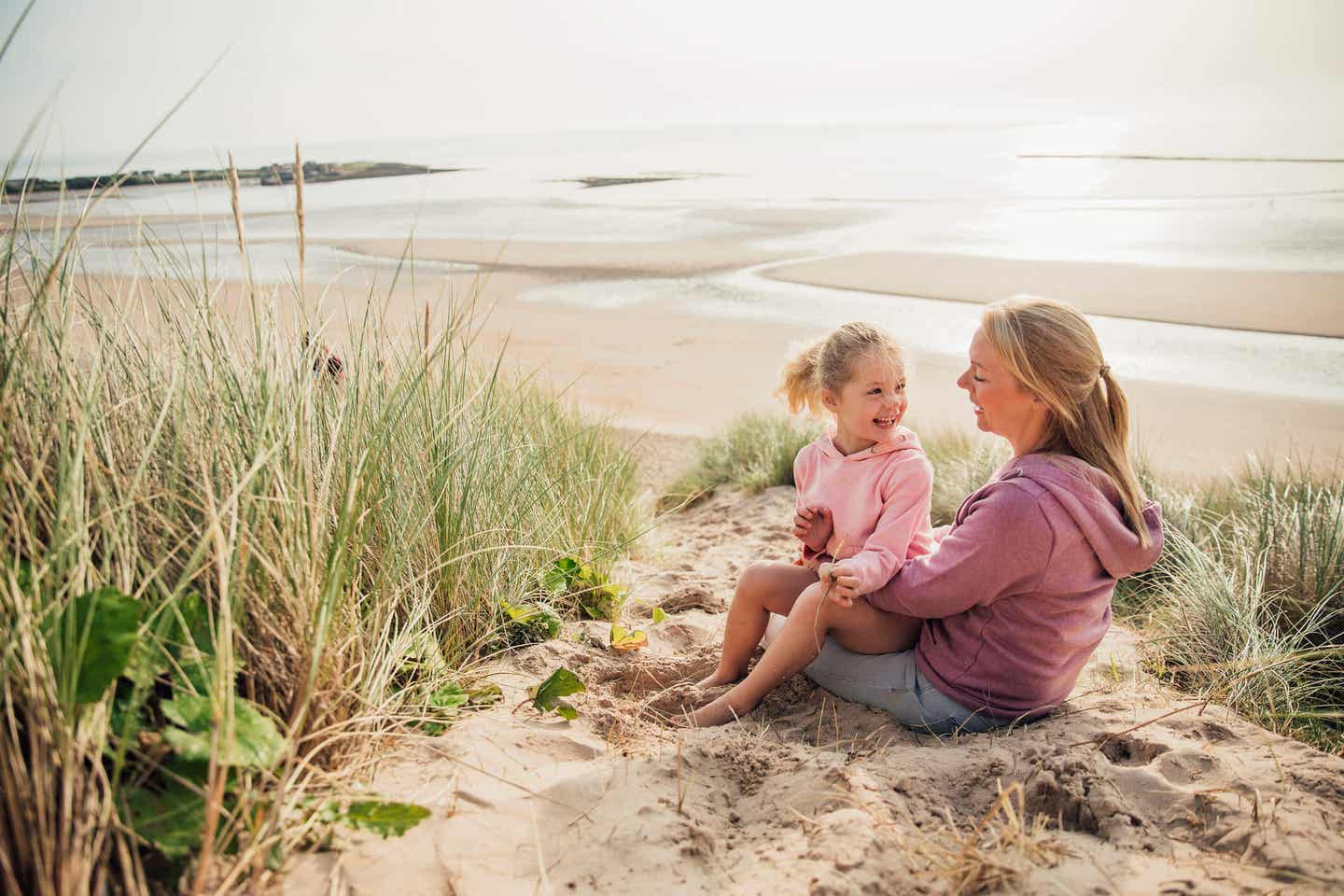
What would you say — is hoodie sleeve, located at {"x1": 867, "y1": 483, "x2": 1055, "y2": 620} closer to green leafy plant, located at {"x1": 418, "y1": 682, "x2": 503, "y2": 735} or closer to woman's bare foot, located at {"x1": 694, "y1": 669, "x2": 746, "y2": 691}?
→ woman's bare foot, located at {"x1": 694, "y1": 669, "x2": 746, "y2": 691}

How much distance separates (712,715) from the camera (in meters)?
2.78

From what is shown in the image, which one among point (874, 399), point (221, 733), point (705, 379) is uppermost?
point (874, 399)

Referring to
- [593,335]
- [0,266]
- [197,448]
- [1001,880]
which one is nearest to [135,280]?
[0,266]

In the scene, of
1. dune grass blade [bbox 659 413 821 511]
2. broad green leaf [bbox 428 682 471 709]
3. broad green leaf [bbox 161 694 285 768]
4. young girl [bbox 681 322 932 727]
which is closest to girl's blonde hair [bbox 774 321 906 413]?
young girl [bbox 681 322 932 727]

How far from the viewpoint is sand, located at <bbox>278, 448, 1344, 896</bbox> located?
1.86m

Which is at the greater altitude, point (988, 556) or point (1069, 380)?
point (1069, 380)

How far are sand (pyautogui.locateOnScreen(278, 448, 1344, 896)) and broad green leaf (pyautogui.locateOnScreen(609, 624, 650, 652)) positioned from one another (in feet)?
0.94

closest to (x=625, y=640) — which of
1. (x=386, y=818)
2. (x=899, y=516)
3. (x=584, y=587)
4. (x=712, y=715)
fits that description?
(x=584, y=587)

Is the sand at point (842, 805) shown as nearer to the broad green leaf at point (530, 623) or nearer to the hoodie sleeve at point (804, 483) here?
the broad green leaf at point (530, 623)

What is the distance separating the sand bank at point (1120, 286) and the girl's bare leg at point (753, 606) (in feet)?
31.7

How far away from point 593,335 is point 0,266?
936 centimetres

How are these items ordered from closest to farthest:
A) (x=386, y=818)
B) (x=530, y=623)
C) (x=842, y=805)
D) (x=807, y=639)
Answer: (x=386, y=818) → (x=842, y=805) → (x=807, y=639) → (x=530, y=623)

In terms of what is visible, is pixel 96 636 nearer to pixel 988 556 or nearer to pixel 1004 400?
pixel 988 556

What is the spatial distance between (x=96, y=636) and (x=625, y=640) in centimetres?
188
